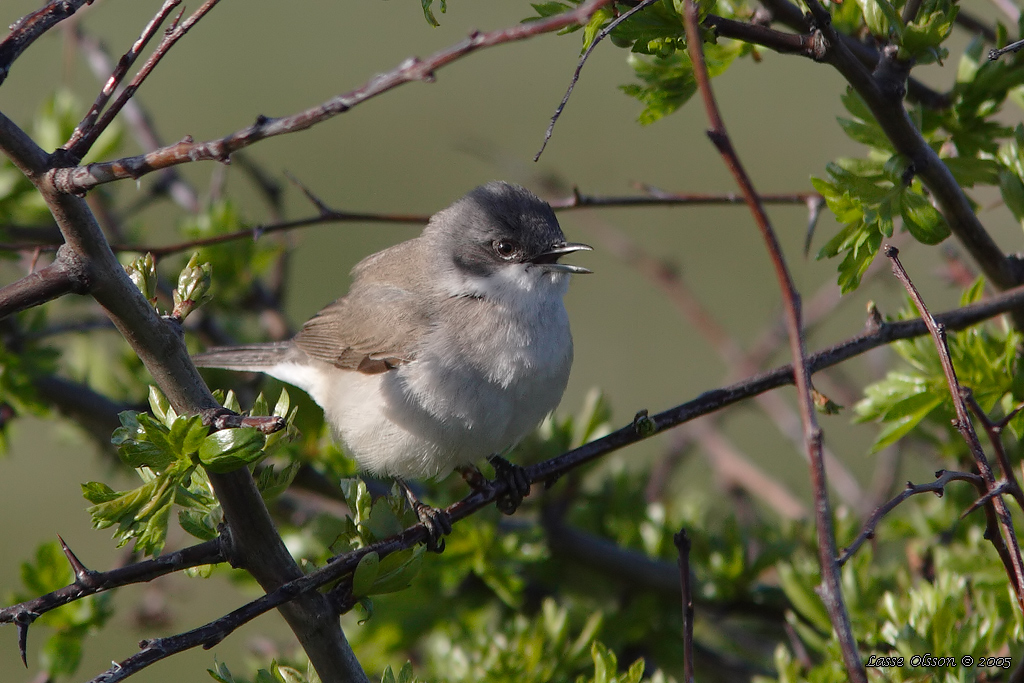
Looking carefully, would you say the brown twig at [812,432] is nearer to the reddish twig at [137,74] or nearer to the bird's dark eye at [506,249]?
the reddish twig at [137,74]

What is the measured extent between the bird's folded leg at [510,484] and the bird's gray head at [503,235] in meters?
0.75

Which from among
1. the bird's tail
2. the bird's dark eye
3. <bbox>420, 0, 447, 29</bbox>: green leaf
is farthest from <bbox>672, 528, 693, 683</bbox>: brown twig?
the bird's tail

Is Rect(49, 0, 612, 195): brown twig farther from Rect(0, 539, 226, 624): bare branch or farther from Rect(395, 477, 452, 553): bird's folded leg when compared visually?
Rect(395, 477, 452, 553): bird's folded leg

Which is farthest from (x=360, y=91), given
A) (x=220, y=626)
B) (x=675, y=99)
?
(x=675, y=99)

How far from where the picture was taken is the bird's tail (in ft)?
11.7

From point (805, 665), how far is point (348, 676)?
4.29 ft

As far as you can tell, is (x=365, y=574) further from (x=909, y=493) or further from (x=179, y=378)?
(x=909, y=493)

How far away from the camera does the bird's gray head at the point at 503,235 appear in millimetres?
3555

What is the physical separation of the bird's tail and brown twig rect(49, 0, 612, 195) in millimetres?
2234

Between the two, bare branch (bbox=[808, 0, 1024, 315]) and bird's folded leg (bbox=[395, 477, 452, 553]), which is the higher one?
bare branch (bbox=[808, 0, 1024, 315])

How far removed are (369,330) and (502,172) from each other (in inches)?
153

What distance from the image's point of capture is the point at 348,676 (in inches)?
76.6

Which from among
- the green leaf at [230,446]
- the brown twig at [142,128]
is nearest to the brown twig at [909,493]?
the green leaf at [230,446]

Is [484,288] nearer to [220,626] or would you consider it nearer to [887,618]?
[887,618]
